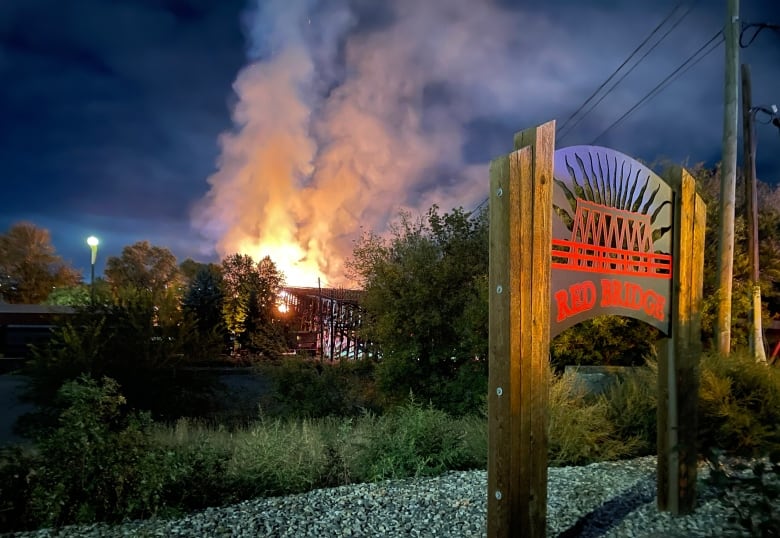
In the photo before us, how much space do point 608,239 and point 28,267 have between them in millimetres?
43796

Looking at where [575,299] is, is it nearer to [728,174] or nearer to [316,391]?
[316,391]

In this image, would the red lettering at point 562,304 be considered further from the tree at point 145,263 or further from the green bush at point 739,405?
the tree at point 145,263

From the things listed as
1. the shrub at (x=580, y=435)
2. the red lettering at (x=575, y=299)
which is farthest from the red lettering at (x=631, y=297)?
the shrub at (x=580, y=435)

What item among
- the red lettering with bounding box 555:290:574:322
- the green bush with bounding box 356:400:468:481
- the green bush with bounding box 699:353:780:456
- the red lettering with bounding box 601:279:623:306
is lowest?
the green bush with bounding box 356:400:468:481

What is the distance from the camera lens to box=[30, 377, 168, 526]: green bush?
4.09 metres

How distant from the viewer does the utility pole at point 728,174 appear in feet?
34.4

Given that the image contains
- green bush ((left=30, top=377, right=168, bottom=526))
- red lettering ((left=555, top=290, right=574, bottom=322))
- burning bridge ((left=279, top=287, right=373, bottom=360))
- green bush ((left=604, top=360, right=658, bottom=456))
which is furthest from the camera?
burning bridge ((left=279, top=287, right=373, bottom=360))

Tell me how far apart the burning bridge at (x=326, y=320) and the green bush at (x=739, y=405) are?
7869 mm

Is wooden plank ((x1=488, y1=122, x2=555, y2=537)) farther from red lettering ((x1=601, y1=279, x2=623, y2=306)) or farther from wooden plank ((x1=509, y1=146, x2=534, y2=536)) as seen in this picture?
red lettering ((x1=601, y1=279, x2=623, y2=306))

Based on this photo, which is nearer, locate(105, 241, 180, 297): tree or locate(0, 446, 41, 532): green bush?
locate(0, 446, 41, 532): green bush

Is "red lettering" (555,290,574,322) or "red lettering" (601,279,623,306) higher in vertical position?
"red lettering" (601,279,623,306)

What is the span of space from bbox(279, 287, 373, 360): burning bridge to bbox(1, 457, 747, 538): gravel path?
330 inches

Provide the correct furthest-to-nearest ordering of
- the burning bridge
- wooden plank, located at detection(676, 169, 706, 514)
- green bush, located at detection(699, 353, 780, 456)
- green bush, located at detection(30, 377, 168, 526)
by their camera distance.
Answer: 1. the burning bridge
2. green bush, located at detection(699, 353, 780, 456)
3. wooden plank, located at detection(676, 169, 706, 514)
4. green bush, located at detection(30, 377, 168, 526)

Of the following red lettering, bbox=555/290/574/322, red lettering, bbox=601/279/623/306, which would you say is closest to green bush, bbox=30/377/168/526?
red lettering, bbox=555/290/574/322
